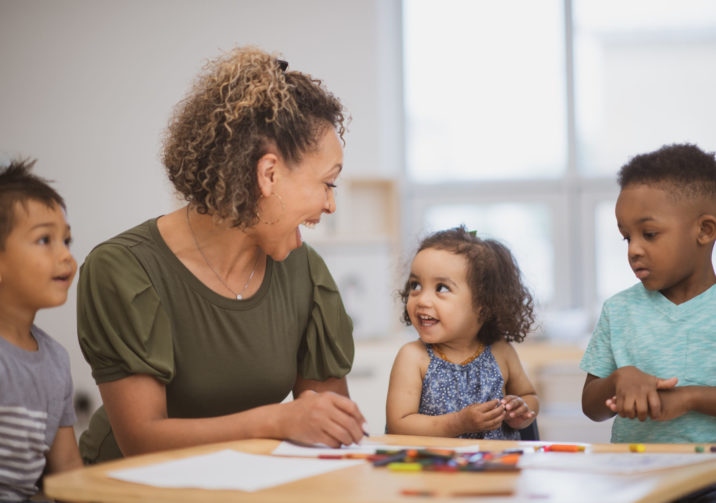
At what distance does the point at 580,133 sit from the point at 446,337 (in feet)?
10.6

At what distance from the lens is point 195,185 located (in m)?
1.57

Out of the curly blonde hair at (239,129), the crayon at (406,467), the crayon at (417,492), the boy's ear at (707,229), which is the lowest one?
the crayon at (406,467)

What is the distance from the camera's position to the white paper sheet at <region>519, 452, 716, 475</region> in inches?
40.9

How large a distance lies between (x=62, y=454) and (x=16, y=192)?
1.58 ft

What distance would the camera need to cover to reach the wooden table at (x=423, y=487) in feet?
2.91

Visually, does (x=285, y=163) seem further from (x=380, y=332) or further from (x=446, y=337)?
(x=380, y=332)

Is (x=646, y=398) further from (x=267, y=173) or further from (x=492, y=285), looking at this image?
(x=267, y=173)

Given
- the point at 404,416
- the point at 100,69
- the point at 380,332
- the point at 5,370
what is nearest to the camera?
the point at 5,370

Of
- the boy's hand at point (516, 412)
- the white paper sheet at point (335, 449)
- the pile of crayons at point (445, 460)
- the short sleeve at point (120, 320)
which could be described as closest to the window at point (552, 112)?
the boy's hand at point (516, 412)

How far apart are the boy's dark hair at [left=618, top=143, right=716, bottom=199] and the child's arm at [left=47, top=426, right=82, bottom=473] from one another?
1219 millimetres

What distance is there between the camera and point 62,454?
1471mm

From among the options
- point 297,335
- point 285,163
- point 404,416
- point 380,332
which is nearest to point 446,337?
point 404,416

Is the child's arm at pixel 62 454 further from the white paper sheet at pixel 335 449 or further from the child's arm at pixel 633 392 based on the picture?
the child's arm at pixel 633 392

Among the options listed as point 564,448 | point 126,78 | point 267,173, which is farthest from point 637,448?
point 126,78
